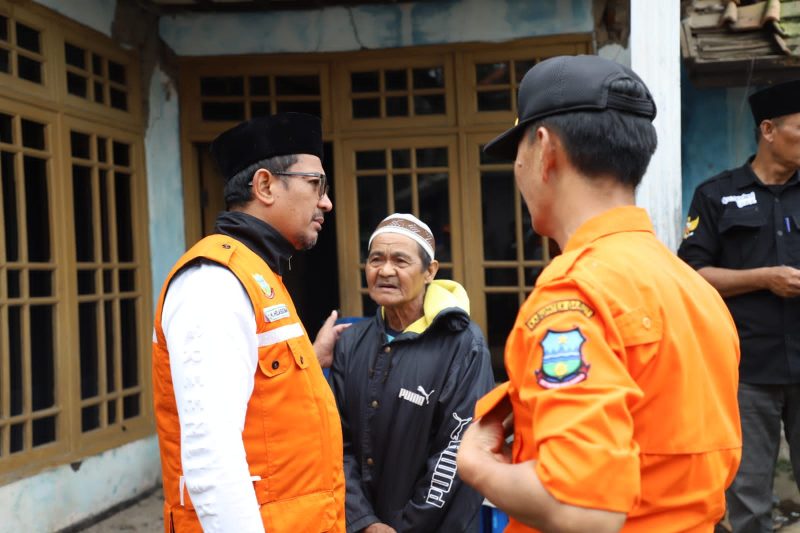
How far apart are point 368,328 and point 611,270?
81.0 inches

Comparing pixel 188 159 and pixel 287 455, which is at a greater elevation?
pixel 188 159

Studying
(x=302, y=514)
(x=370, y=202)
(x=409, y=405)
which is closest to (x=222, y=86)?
(x=370, y=202)

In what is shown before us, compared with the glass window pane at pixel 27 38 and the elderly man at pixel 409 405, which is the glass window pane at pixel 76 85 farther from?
the elderly man at pixel 409 405

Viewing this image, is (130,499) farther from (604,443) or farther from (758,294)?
(604,443)

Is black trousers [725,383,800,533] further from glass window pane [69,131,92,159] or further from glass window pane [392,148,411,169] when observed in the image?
glass window pane [69,131,92,159]

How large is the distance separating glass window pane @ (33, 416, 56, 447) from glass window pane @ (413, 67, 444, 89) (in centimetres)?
305

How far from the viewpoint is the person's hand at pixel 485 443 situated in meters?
1.29

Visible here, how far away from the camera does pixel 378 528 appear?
2.83m

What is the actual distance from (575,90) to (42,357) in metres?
3.65

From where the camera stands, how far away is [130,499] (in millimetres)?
4680

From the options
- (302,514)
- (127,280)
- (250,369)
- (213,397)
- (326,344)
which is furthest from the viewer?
(127,280)

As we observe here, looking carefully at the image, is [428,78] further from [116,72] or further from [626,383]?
[626,383]

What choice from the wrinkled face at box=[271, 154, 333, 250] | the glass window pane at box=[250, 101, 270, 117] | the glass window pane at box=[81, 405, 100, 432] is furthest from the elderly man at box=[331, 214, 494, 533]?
the glass window pane at box=[250, 101, 270, 117]

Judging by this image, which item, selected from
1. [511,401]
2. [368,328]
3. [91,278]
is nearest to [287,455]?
[511,401]
